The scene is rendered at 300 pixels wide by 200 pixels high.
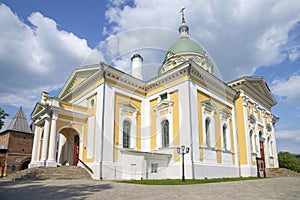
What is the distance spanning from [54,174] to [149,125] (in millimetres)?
7542

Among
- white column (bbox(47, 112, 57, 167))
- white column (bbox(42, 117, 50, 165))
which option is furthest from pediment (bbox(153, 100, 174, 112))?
white column (bbox(42, 117, 50, 165))

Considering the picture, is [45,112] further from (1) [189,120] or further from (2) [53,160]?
(1) [189,120]

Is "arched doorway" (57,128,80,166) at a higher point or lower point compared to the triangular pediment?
lower

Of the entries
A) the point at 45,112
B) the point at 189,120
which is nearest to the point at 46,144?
the point at 45,112

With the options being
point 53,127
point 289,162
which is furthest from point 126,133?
point 289,162

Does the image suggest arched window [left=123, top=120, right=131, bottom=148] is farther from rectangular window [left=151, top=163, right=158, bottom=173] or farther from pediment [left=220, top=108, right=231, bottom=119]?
pediment [left=220, top=108, right=231, bottom=119]

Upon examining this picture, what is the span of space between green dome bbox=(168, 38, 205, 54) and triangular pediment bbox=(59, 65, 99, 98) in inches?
399

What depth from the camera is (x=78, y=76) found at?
2061 cm

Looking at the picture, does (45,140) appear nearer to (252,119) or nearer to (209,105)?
(209,105)

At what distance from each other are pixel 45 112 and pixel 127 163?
22.1 feet

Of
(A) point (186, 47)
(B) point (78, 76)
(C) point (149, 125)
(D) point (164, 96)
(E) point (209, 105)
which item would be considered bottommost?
(C) point (149, 125)

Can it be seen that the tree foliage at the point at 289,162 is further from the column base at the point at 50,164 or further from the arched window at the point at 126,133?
the column base at the point at 50,164

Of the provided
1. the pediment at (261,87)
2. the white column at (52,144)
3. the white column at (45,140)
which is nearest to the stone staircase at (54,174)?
the white column at (52,144)

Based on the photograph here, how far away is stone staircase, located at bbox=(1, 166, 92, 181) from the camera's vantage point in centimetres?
1330
